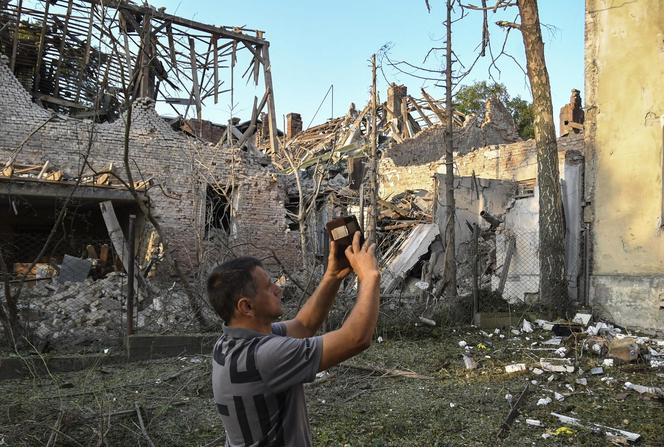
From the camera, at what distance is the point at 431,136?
2298 cm

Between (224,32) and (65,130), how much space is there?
588 centimetres

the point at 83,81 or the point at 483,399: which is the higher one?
the point at 83,81

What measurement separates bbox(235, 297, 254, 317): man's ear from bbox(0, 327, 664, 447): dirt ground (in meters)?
2.63

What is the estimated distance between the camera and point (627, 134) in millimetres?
9789

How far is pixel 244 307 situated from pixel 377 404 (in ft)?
12.4

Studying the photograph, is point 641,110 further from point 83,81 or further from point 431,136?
point 83,81

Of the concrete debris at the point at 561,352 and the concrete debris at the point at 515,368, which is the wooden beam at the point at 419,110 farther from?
the concrete debris at the point at 515,368

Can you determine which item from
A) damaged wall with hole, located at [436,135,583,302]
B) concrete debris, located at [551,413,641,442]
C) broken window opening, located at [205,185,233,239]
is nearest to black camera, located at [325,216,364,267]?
concrete debris, located at [551,413,641,442]

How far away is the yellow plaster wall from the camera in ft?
30.7

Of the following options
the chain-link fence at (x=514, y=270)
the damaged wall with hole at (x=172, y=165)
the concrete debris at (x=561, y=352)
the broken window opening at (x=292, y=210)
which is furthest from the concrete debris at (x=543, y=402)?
the broken window opening at (x=292, y=210)

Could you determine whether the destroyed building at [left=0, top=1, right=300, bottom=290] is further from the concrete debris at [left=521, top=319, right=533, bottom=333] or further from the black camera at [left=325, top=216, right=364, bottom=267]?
the black camera at [left=325, top=216, right=364, bottom=267]

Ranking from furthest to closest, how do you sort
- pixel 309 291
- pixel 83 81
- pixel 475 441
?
pixel 83 81, pixel 309 291, pixel 475 441

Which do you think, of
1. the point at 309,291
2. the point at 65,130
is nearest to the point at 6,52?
the point at 65,130

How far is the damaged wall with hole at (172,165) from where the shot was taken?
13211 millimetres
